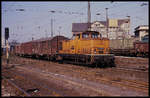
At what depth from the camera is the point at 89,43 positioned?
47.8 ft

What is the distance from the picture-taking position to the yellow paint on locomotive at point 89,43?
14.4m

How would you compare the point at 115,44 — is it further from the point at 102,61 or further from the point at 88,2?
the point at 102,61

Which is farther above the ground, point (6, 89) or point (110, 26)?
point (110, 26)

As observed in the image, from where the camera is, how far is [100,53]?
1476 cm

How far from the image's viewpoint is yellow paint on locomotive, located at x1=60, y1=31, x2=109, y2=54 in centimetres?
1440

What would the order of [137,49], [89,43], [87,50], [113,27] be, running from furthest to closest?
1. [113,27]
2. [137,49]
3. [87,50]
4. [89,43]

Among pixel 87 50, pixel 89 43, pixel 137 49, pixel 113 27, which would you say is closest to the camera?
pixel 89 43

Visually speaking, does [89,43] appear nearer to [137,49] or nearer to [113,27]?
[137,49]

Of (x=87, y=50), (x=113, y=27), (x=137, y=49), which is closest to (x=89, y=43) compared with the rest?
(x=87, y=50)

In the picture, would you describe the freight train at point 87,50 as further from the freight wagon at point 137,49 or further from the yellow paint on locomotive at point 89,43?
the freight wagon at point 137,49

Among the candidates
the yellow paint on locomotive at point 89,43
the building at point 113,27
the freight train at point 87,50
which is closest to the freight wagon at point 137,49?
the freight train at point 87,50

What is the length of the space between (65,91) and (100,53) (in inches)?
306

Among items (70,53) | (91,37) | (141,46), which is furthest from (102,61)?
(141,46)

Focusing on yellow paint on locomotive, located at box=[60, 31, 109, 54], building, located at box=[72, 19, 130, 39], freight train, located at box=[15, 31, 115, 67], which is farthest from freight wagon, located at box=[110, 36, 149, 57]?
building, located at box=[72, 19, 130, 39]
